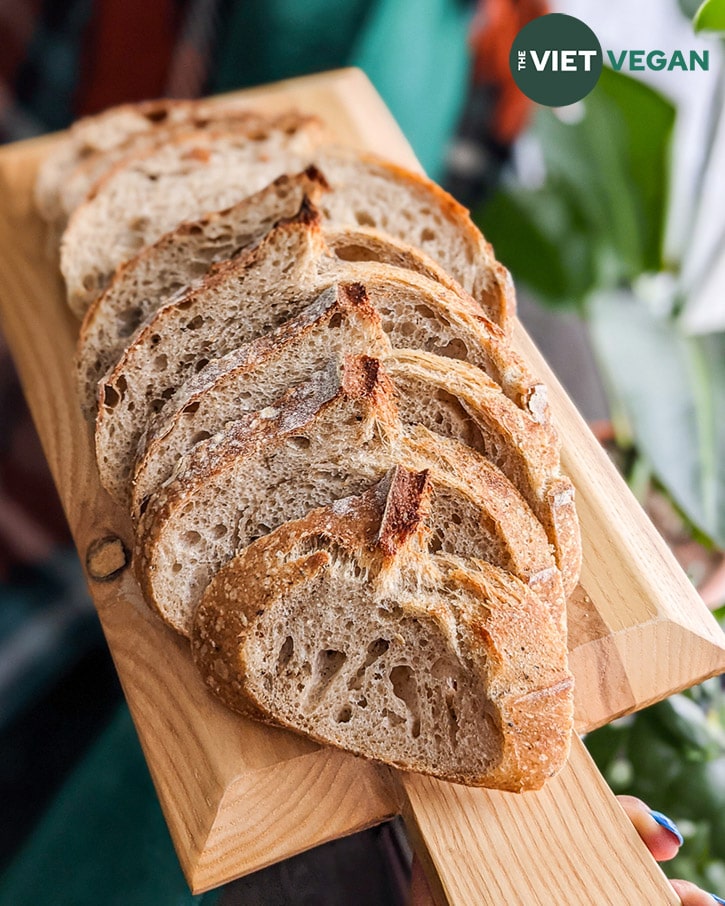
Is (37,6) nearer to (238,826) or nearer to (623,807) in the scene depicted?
(238,826)

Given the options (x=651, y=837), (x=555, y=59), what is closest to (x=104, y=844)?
(x=651, y=837)

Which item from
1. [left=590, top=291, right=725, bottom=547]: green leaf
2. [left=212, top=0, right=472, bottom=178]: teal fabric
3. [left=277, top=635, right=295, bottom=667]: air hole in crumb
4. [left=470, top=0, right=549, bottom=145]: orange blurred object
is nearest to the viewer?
[left=277, top=635, right=295, bottom=667]: air hole in crumb

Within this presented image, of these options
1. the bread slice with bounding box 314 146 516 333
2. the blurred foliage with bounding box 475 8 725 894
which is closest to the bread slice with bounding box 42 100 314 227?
the bread slice with bounding box 314 146 516 333

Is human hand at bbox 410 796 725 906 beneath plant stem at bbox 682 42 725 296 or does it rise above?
beneath

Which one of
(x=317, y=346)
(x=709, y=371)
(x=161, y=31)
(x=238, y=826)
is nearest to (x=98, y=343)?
(x=317, y=346)

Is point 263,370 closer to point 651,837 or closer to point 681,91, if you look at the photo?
point 651,837

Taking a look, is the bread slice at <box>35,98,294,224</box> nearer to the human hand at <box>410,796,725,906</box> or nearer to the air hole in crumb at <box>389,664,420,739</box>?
the air hole in crumb at <box>389,664,420,739</box>

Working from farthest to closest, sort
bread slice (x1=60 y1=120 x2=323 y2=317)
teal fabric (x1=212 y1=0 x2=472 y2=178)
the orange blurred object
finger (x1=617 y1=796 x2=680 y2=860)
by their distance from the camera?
1. the orange blurred object
2. teal fabric (x1=212 y1=0 x2=472 y2=178)
3. bread slice (x1=60 y1=120 x2=323 y2=317)
4. finger (x1=617 y1=796 x2=680 y2=860)

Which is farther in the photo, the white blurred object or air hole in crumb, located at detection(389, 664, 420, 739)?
the white blurred object
